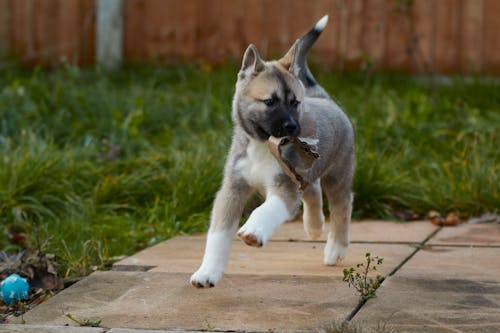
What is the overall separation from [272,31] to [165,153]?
3.38 m

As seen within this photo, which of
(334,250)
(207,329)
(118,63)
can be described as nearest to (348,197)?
(334,250)

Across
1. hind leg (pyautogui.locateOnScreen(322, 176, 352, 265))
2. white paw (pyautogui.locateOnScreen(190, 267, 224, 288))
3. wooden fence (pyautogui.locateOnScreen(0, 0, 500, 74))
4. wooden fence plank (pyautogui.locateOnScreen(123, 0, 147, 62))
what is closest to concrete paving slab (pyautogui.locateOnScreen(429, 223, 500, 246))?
hind leg (pyautogui.locateOnScreen(322, 176, 352, 265))

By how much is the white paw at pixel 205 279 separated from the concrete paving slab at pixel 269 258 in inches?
24.5

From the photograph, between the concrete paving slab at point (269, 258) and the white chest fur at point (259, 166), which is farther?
the concrete paving slab at point (269, 258)

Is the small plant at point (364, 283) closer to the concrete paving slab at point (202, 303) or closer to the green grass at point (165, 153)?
the concrete paving slab at point (202, 303)

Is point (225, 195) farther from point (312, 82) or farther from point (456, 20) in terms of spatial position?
point (456, 20)

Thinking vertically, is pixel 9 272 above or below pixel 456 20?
below

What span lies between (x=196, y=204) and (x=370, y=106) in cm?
241

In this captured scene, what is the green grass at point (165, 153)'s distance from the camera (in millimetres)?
6012

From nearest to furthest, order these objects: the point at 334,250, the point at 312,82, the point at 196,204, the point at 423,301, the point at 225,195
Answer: the point at 423,301
the point at 225,195
the point at 334,250
the point at 312,82
the point at 196,204

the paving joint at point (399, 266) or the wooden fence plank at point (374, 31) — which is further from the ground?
the wooden fence plank at point (374, 31)

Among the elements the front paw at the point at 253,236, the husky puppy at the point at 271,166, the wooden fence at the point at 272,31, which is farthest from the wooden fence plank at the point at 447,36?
the front paw at the point at 253,236

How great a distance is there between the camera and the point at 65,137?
7699 mm

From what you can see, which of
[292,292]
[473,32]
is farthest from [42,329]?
[473,32]
